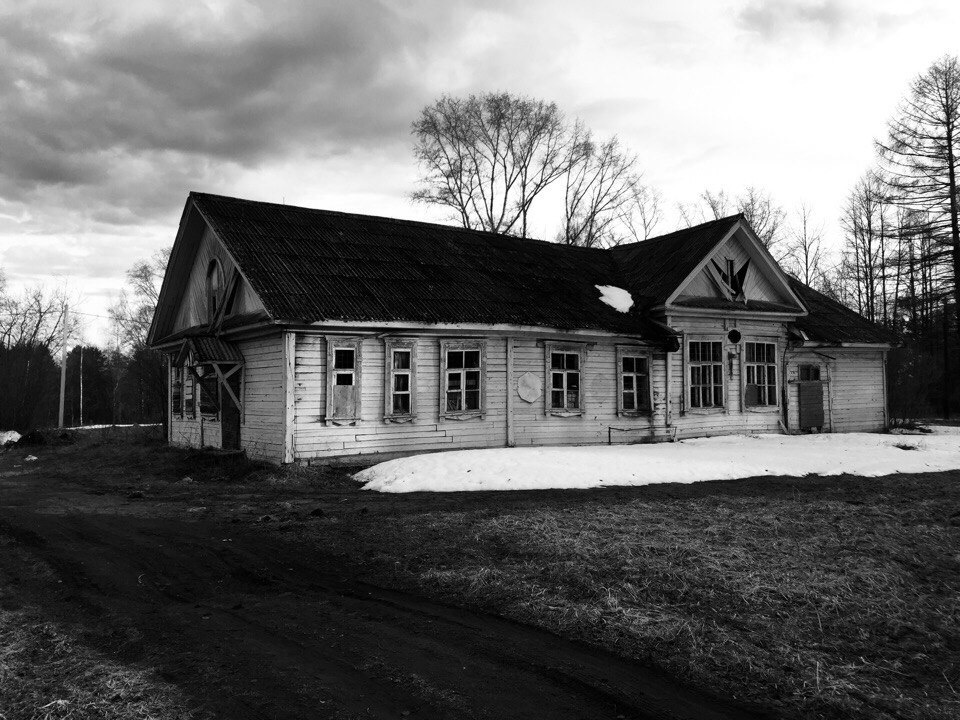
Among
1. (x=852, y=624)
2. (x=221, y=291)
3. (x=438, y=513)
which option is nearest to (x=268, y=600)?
(x=438, y=513)

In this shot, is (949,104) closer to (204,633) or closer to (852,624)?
(852,624)

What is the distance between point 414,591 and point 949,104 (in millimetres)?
35622

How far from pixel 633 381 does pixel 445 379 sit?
5716mm

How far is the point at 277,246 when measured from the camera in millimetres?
15711

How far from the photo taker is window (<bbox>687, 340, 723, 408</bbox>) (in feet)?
63.4

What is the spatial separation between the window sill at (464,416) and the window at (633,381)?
427cm

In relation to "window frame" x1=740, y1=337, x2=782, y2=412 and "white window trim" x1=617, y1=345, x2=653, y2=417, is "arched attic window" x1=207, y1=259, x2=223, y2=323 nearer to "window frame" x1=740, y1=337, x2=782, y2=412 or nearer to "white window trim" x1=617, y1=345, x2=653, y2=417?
"white window trim" x1=617, y1=345, x2=653, y2=417

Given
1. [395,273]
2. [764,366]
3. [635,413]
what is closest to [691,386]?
[635,413]

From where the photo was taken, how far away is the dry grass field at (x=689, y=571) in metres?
4.34

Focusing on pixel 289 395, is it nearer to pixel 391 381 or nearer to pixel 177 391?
pixel 391 381

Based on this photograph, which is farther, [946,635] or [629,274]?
[629,274]

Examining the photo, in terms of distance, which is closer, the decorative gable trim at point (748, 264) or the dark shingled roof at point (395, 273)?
the dark shingled roof at point (395, 273)

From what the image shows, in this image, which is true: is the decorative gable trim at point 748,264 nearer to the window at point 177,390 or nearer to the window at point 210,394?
the window at point 210,394

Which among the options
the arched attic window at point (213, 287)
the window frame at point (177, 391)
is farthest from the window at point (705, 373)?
the window frame at point (177, 391)
